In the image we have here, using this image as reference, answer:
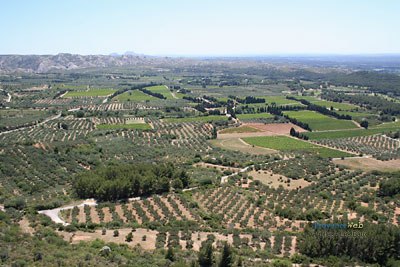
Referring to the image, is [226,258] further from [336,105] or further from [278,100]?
[278,100]

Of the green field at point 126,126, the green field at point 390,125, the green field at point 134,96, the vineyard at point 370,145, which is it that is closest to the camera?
the vineyard at point 370,145

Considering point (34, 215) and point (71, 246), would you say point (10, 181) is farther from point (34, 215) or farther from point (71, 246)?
point (71, 246)

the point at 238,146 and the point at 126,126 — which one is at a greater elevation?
the point at 126,126

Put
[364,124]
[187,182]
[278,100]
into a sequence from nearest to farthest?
1. [187,182]
2. [364,124]
3. [278,100]

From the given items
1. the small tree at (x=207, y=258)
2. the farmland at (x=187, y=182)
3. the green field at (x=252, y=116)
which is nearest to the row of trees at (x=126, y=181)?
the farmland at (x=187, y=182)

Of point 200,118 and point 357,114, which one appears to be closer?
point 200,118

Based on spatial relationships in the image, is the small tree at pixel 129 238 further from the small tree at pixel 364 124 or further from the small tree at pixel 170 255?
the small tree at pixel 364 124

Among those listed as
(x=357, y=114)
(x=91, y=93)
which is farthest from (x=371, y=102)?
(x=91, y=93)

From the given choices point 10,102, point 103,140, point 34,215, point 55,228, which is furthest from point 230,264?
point 10,102
